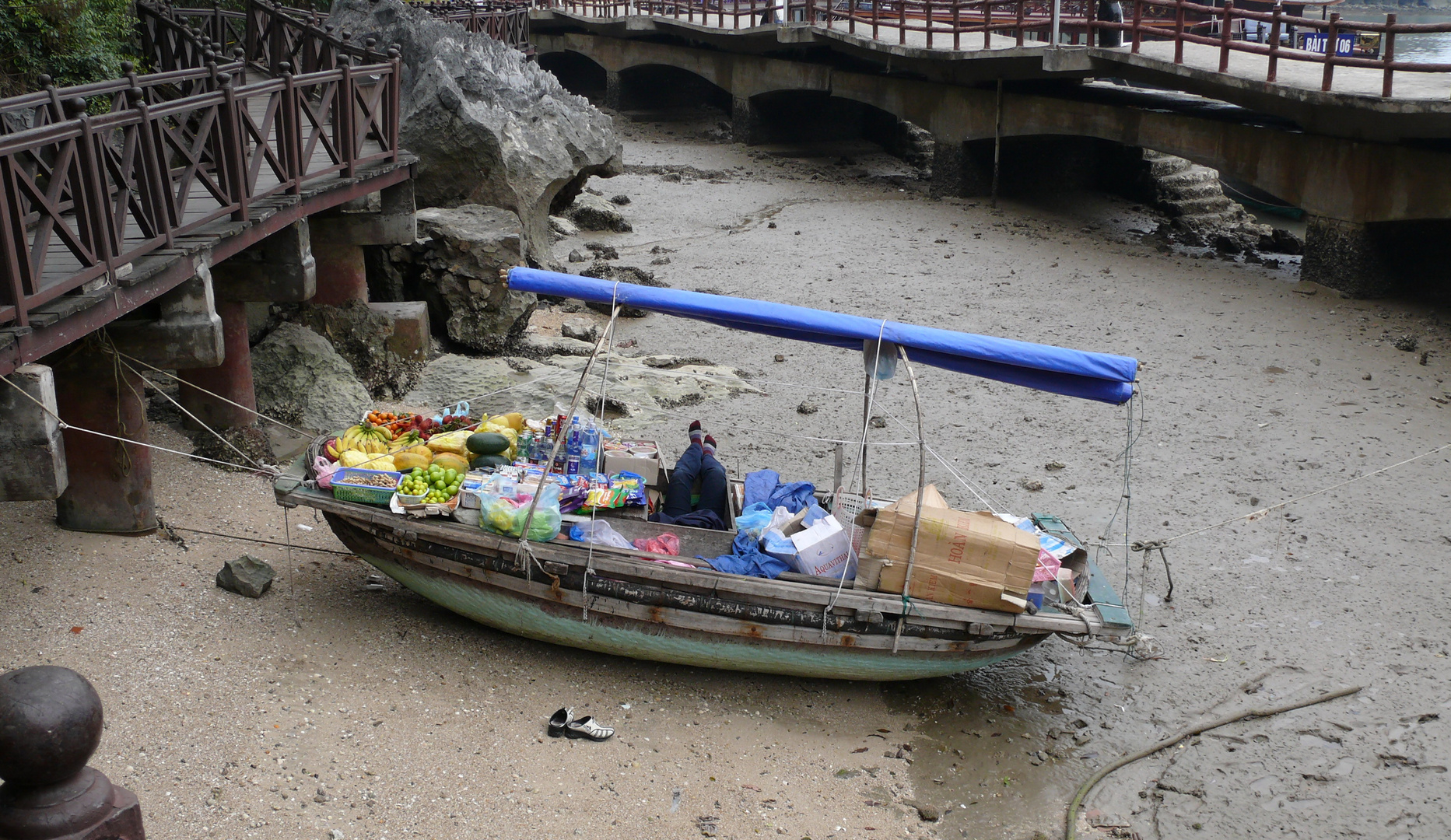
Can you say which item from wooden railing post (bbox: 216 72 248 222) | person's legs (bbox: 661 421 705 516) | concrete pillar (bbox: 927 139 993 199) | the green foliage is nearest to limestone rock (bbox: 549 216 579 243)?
the green foliage

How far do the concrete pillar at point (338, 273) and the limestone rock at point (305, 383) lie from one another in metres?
0.57

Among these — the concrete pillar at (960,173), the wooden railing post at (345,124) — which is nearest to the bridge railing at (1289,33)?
the concrete pillar at (960,173)

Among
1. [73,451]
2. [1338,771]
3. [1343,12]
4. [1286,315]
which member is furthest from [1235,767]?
[1343,12]

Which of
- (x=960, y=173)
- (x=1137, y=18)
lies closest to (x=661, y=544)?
(x=1137, y=18)

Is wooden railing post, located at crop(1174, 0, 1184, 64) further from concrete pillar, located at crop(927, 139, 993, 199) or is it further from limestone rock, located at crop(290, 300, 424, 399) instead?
limestone rock, located at crop(290, 300, 424, 399)

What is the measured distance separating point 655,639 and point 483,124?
351 inches

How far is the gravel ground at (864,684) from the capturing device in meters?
6.00

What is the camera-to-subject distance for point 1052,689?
7.48 m

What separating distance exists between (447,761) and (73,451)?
3634 mm

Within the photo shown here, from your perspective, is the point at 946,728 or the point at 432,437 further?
the point at 432,437

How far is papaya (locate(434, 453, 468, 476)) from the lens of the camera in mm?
7730

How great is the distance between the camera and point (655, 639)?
6.98m

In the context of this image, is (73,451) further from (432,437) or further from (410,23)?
(410,23)

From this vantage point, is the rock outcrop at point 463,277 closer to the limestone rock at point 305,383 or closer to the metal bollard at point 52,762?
the limestone rock at point 305,383
